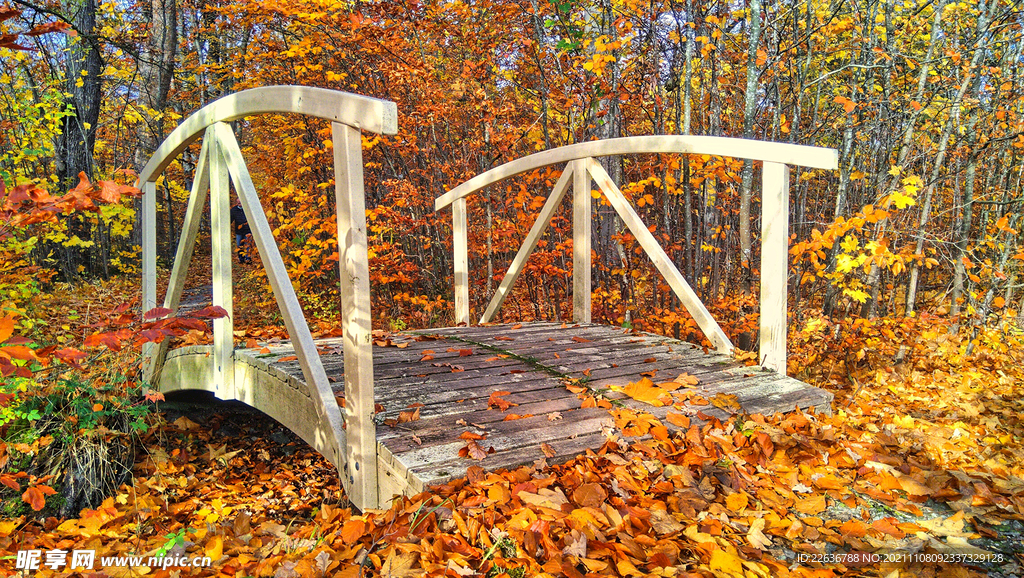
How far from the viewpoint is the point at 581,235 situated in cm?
456

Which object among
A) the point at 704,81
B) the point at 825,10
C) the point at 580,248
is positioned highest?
the point at 825,10

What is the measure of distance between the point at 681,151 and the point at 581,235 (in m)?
1.21

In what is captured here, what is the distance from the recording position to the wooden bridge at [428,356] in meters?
2.27

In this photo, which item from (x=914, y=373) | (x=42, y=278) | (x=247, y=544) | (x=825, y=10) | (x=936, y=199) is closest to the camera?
(x=247, y=544)

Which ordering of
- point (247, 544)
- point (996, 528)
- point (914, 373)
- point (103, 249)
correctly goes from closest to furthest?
point (996, 528), point (247, 544), point (914, 373), point (103, 249)

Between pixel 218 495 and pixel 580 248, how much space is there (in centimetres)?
311

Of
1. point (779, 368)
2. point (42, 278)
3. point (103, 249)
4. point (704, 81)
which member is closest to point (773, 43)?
point (704, 81)

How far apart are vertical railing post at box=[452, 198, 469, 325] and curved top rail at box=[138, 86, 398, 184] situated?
2.09 meters

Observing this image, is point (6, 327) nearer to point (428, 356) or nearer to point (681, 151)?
point (428, 356)

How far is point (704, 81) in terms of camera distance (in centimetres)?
629

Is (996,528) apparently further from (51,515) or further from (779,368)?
(51,515)

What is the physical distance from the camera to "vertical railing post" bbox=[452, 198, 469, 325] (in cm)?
509

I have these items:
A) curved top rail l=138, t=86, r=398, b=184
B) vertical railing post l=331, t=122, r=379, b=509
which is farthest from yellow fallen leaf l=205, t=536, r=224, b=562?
curved top rail l=138, t=86, r=398, b=184

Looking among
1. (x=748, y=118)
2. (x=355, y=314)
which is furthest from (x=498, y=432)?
(x=748, y=118)
